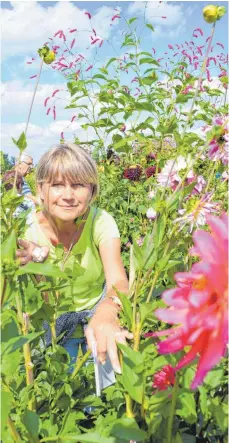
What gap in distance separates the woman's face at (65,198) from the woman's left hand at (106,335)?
0.54 meters

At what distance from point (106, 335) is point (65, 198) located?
60cm

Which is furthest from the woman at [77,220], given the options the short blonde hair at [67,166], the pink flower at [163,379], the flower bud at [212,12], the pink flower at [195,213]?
the flower bud at [212,12]

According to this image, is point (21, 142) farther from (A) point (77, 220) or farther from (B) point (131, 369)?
(A) point (77, 220)

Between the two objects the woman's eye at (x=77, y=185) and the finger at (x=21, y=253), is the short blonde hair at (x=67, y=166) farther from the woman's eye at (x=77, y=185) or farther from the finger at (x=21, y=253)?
the finger at (x=21, y=253)

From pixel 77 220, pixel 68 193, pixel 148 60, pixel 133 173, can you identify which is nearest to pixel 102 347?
pixel 77 220

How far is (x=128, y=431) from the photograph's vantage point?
556mm

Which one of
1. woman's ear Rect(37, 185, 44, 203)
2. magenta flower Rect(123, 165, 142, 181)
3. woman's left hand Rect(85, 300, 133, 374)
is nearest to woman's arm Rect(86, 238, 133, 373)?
woman's left hand Rect(85, 300, 133, 374)

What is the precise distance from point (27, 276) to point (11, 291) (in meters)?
0.15

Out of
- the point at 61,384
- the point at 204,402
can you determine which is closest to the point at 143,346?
the point at 204,402

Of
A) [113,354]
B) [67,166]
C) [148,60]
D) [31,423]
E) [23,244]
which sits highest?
[148,60]

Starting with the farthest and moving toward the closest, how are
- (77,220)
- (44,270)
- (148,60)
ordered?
1. (148,60)
2. (77,220)
3. (44,270)

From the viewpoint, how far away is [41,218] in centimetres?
136

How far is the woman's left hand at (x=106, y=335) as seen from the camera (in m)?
0.59

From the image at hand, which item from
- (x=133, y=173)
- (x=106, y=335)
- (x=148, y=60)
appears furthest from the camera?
(x=133, y=173)
